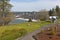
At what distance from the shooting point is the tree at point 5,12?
44.8 m

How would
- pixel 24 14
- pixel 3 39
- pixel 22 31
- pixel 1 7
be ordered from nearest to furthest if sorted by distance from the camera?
pixel 3 39
pixel 22 31
pixel 1 7
pixel 24 14

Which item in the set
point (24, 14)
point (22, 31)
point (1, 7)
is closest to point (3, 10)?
point (1, 7)

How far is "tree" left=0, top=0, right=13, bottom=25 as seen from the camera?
1763 inches

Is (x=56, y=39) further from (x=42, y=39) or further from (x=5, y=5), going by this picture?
(x=5, y=5)

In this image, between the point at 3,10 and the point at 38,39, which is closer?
the point at 38,39

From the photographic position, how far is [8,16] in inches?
1815

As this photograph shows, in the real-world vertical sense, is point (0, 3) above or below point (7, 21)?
above

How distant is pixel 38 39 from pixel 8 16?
101ft

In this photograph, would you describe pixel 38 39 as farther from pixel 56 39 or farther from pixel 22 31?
pixel 22 31

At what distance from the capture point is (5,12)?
45.4 metres

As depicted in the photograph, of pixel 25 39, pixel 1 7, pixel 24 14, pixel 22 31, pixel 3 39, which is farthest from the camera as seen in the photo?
pixel 24 14

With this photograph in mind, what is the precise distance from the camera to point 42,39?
52.7 ft

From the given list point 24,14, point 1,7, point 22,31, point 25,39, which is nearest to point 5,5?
point 1,7

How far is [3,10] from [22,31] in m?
27.0
